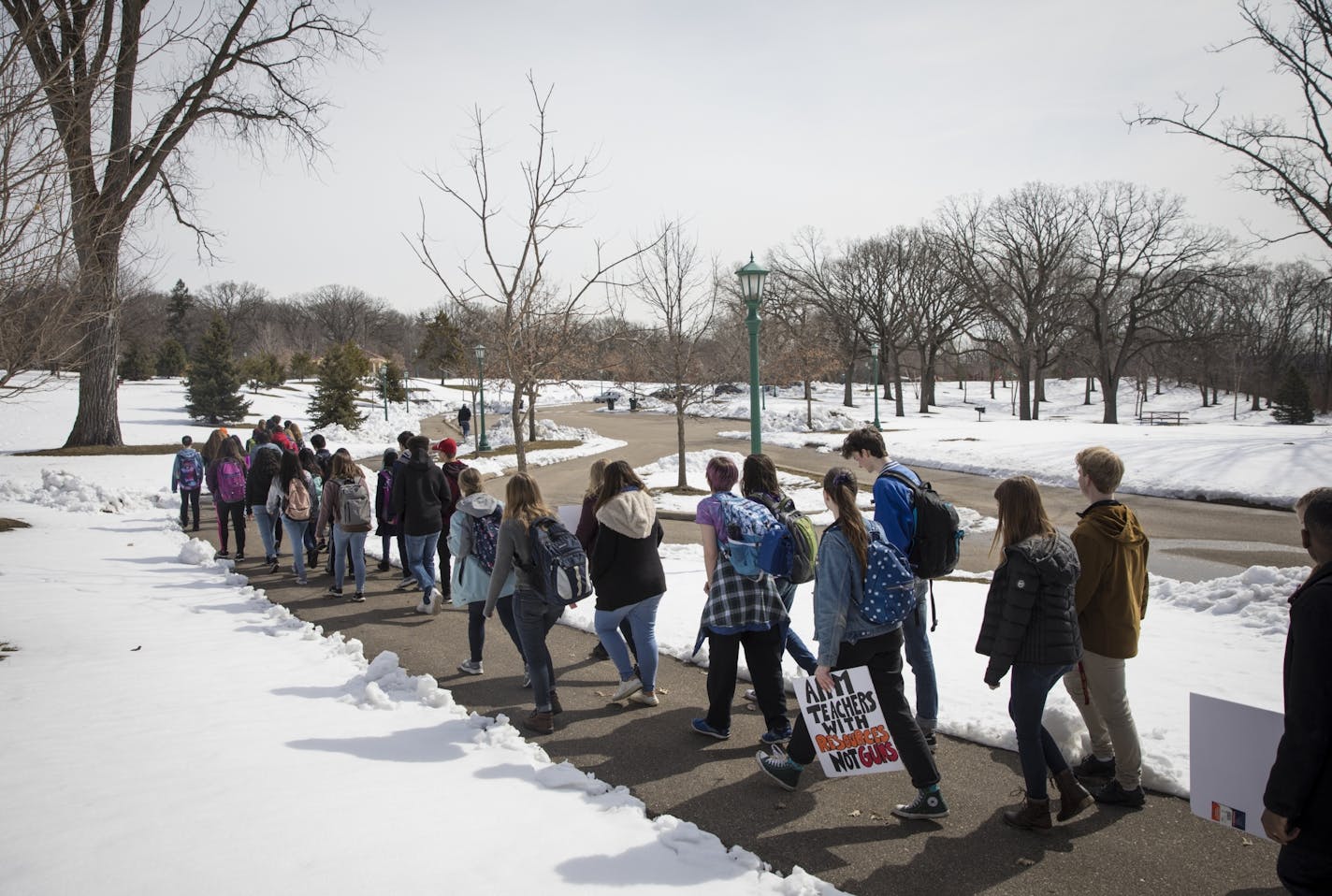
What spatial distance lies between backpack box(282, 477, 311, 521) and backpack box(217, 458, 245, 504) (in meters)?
1.86

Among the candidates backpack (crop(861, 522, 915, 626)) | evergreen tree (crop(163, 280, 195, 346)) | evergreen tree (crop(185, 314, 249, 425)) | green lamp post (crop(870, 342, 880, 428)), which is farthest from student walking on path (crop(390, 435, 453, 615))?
evergreen tree (crop(163, 280, 195, 346))

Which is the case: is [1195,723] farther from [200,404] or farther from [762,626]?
[200,404]

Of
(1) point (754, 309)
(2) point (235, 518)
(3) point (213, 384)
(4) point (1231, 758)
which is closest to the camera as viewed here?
(4) point (1231, 758)

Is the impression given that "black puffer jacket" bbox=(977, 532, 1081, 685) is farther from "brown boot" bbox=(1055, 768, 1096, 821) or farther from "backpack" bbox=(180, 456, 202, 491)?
"backpack" bbox=(180, 456, 202, 491)

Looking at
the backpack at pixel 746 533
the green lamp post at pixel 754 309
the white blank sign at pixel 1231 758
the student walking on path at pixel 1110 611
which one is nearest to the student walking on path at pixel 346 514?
the green lamp post at pixel 754 309

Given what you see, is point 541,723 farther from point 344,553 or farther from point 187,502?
point 187,502

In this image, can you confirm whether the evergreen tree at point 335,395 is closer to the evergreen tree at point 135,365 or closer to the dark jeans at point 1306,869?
the evergreen tree at point 135,365

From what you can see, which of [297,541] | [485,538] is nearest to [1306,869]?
[485,538]

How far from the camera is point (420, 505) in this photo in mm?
8609

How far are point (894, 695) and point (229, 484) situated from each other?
10386 millimetres

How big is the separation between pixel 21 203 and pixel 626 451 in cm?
2352

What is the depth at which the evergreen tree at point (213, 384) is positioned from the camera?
3647 cm

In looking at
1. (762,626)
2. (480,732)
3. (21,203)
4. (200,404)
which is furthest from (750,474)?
(200,404)

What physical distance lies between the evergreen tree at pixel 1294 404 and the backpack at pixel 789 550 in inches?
2171
